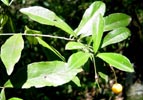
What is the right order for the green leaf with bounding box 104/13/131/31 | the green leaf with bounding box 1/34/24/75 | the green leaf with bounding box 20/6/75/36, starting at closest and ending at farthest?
the green leaf with bounding box 1/34/24/75, the green leaf with bounding box 20/6/75/36, the green leaf with bounding box 104/13/131/31

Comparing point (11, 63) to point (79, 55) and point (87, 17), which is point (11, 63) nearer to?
point (79, 55)

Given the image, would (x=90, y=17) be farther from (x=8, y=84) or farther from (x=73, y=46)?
(x=8, y=84)

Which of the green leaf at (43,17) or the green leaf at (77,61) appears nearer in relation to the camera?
the green leaf at (77,61)

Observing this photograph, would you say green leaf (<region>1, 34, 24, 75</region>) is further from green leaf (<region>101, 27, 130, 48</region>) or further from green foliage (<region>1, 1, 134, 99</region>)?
green leaf (<region>101, 27, 130, 48</region>)

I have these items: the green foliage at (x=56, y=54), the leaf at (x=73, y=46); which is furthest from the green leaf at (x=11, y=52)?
the leaf at (x=73, y=46)

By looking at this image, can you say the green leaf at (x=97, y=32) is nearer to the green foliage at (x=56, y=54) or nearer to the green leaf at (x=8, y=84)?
the green foliage at (x=56, y=54)

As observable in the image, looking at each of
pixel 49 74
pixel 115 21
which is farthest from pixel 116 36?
pixel 49 74

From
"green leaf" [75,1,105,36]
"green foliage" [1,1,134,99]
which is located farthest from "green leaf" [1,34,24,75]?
"green leaf" [75,1,105,36]
